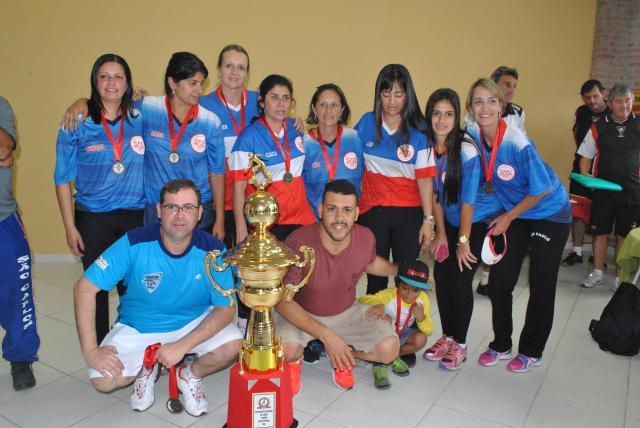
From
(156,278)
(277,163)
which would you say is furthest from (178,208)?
(277,163)

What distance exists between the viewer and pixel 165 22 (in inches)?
170

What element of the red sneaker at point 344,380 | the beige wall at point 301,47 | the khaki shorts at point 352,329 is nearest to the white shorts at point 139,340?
the khaki shorts at point 352,329

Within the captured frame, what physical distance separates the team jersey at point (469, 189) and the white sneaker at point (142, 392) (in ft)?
5.26

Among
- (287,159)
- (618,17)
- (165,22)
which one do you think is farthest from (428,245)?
(618,17)

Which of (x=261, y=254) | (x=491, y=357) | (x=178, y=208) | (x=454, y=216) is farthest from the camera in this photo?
(x=491, y=357)

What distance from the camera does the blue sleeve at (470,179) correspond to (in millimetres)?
2520

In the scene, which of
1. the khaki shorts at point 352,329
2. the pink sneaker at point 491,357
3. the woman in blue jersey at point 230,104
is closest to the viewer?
the khaki shorts at point 352,329

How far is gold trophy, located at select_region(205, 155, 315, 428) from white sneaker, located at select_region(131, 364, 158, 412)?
0.68 metres

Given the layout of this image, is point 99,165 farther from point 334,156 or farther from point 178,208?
point 334,156

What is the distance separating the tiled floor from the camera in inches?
87.4

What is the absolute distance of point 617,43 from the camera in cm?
505

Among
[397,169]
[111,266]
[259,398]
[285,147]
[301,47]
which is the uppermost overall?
[301,47]

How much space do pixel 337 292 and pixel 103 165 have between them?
1218mm

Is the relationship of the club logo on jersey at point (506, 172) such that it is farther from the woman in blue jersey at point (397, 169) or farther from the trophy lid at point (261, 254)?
the trophy lid at point (261, 254)
